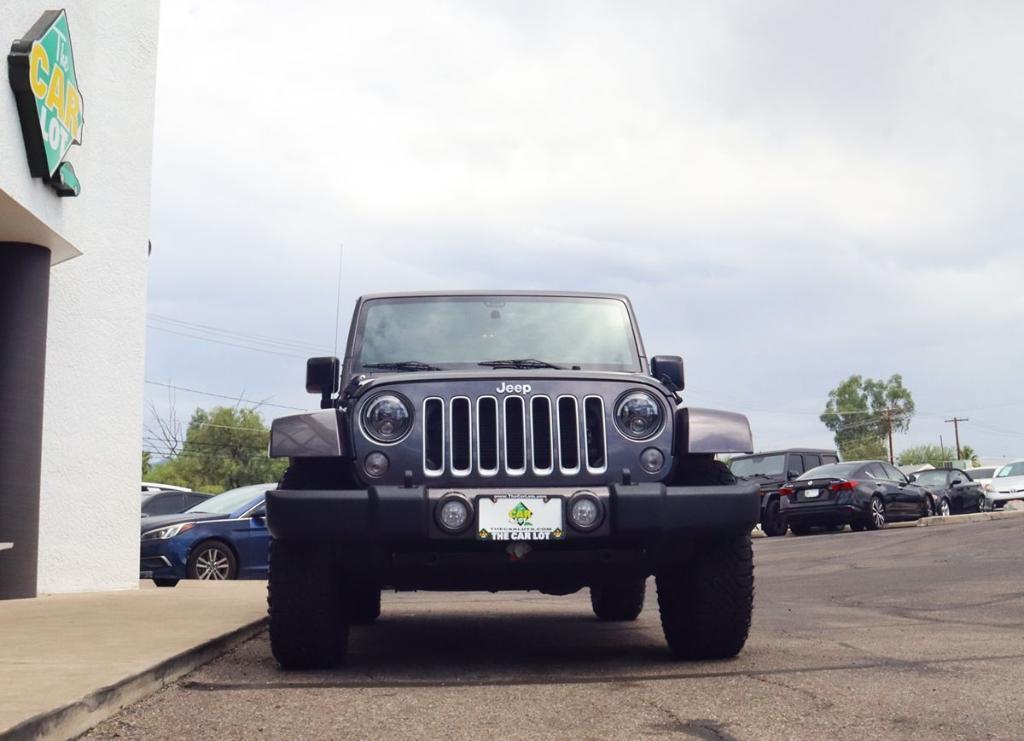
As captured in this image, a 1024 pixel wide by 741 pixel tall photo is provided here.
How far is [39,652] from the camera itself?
573 cm

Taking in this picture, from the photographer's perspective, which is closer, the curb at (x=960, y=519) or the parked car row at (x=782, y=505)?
the parked car row at (x=782, y=505)

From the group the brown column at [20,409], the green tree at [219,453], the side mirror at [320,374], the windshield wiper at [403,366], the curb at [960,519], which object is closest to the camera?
the windshield wiper at [403,366]

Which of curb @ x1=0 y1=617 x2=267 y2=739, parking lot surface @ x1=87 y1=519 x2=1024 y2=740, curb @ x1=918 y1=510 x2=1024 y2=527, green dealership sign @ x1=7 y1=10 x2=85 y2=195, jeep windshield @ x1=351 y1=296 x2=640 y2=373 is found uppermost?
green dealership sign @ x1=7 y1=10 x2=85 y2=195

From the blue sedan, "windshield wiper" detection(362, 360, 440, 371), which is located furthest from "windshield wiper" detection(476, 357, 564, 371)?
the blue sedan

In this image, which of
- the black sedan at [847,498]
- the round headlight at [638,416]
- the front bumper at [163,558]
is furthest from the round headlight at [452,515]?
the black sedan at [847,498]

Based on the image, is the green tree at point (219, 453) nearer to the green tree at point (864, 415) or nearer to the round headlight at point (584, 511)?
the green tree at point (864, 415)

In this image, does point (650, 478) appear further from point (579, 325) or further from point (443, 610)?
point (443, 610)

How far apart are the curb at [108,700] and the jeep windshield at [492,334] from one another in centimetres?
181

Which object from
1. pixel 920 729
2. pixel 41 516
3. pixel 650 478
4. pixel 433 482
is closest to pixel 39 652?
pixel 433 482

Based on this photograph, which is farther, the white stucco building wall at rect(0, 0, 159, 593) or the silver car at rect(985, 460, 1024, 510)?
the silver car at rect(985, 460, 1024, 510)

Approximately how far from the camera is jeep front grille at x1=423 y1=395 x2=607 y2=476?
5469mm

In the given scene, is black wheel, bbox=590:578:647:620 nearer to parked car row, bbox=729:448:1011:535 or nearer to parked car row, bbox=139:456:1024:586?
parked car row, bbox=139:456:1024:586

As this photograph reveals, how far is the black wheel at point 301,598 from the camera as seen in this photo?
17.7 feet

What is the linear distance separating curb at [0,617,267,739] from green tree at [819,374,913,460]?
107462mm
